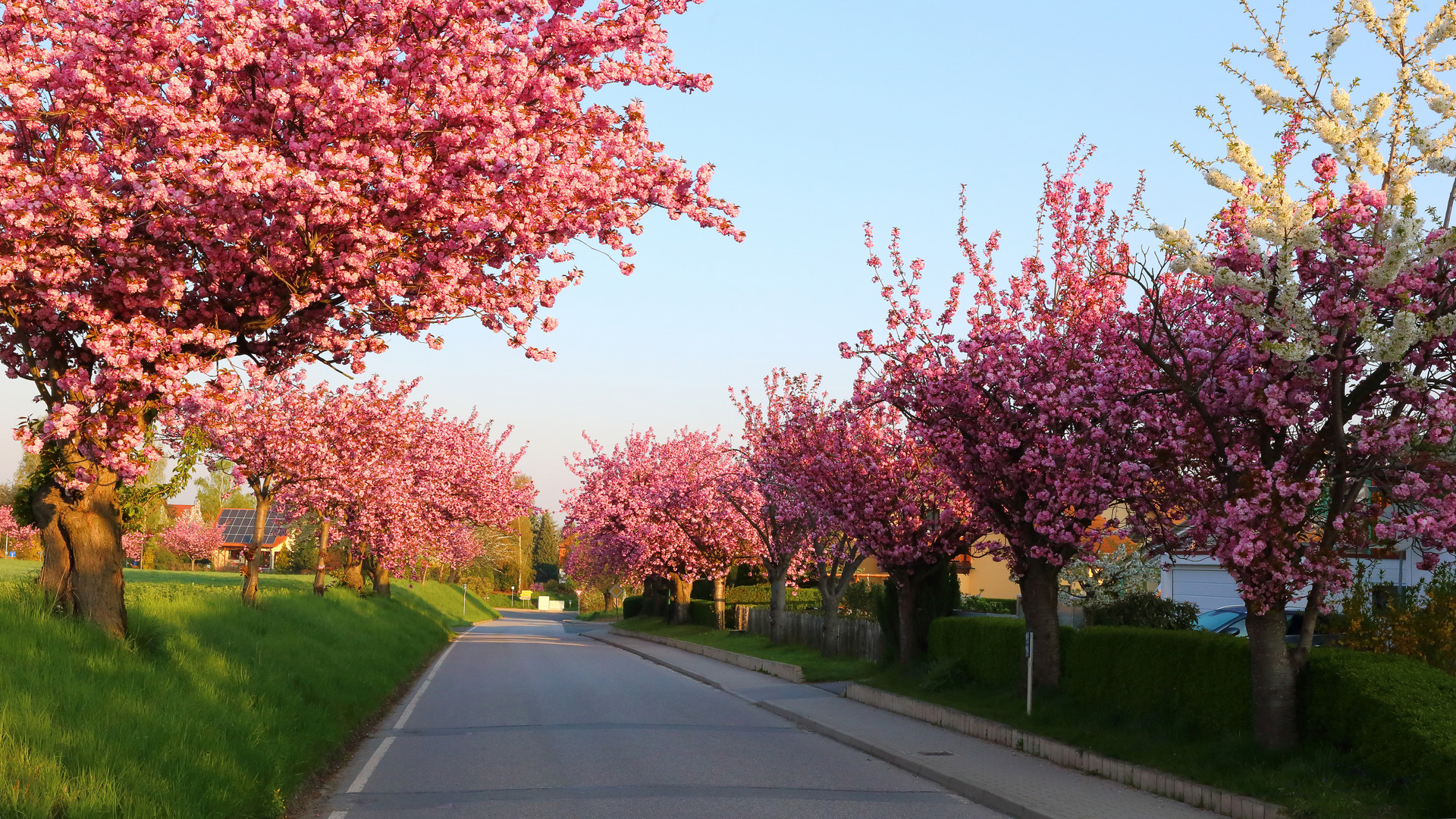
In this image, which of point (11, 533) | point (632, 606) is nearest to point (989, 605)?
point (632, 606)

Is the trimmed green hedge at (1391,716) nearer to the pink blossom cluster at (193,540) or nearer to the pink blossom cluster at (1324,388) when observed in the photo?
the pink blossom cluster at (1324,388)

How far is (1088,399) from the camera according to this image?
48.3ft

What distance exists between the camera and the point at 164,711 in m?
10.3

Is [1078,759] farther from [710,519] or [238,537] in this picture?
[238,537]

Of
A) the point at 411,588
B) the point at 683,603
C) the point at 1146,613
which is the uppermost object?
the point at 1146,613

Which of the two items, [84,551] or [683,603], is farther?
[683,603]

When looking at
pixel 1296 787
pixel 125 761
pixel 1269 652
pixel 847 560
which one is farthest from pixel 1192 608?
pixel 125 761

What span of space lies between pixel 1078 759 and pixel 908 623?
32.1ft

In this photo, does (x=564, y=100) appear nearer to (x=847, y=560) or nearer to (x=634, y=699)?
(x=634, y=699)

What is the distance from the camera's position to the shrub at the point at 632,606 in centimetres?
6375

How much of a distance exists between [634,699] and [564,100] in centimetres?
1401

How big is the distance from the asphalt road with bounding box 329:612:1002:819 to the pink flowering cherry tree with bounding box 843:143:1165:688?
4.21 meters

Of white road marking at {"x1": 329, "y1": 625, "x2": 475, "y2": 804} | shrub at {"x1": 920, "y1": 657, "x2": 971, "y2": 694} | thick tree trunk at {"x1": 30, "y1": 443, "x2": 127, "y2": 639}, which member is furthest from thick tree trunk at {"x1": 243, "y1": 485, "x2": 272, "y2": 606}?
shrub at {"x1": 920, "y1": 657, "x2": 971, "y2": 694}

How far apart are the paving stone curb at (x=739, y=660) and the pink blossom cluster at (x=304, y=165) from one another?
56.5 ft
